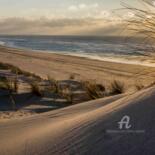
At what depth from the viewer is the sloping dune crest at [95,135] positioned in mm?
2971

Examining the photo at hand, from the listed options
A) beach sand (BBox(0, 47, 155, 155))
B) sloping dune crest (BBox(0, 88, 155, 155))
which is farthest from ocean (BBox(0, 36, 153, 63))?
sloping dune crest (BBox(0, 88, 155, 155))

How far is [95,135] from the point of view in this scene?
126 inches

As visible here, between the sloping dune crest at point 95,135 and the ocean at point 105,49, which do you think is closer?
the sloping dune crest at point 95,135

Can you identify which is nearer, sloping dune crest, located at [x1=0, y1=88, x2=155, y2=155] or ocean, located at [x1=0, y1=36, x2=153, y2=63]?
sloping dune crest, located at [x1=0, y1=88, x2=155, y2=155]

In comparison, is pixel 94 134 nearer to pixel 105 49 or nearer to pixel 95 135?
pixel 95 135

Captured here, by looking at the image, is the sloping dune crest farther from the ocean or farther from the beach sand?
the ocean

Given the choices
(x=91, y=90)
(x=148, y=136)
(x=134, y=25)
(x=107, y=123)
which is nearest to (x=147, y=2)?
(x=134, y=25)

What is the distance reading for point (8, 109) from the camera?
313 inches

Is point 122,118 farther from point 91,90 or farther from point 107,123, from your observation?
point 91,90

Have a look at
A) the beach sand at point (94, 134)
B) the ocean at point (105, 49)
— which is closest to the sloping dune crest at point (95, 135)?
the beach sand at point (94, 134)

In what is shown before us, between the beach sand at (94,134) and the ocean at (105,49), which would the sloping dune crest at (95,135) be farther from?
the ocean at (105,49)

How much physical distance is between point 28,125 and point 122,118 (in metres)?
1.19

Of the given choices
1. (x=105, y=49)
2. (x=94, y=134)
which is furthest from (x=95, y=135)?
(x=105, y=49)

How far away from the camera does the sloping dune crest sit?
117 inches
